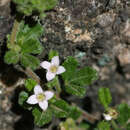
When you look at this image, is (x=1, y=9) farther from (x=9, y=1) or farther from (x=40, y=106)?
(x=40, y=106)

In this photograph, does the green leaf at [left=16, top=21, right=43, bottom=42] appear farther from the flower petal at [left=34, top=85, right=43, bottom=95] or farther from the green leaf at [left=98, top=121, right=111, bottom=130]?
the green leaf at [left=98, top=121, right=111, bottom=130]

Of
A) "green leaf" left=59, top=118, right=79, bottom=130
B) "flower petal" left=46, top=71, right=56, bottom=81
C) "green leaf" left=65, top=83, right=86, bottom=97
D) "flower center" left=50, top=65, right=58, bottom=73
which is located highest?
"flower center" left=50, top=65, right=58, bottom=73

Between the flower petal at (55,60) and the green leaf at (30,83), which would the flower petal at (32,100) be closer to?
the green leaf at (30,83)

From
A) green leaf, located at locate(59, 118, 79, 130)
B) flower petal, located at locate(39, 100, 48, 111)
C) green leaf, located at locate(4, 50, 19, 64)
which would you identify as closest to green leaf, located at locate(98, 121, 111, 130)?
green leaf, located at locate(59, 118, 79, 130)

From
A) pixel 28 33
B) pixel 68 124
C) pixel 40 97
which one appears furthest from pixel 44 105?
pixel 68 124

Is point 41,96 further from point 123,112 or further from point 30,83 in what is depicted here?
point 123,112
